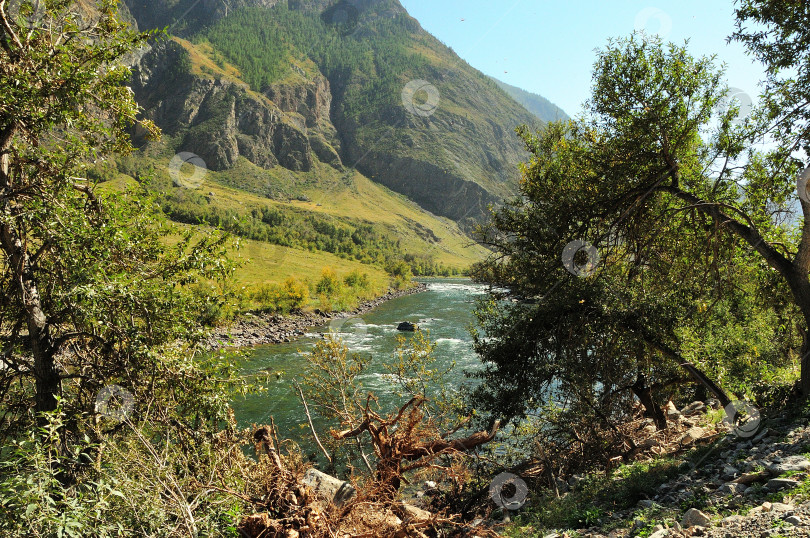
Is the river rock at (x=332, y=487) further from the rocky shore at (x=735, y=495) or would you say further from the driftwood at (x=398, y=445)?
the rocky shore at (x=735, y=495)

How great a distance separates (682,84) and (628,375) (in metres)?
6.95

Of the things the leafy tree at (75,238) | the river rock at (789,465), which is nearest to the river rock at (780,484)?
the river rock at (789,465)

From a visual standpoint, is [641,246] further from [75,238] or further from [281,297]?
[281,297]

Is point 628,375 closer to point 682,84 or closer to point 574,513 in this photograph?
point 574,513

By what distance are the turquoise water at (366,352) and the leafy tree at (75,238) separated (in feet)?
5.55

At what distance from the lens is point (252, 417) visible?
20609 mm

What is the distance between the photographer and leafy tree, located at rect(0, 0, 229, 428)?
5391 mm

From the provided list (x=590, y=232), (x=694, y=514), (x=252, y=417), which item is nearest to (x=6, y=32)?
(x=694, y=514)

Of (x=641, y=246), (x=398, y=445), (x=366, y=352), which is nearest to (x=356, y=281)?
(x=366, y=352)

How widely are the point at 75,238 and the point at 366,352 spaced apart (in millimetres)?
28875

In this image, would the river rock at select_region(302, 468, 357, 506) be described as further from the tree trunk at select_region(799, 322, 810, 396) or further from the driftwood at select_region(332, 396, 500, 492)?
the tree trunk at select_region(799, 322, 810, 396)

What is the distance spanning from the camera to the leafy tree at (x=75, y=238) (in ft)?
17.7

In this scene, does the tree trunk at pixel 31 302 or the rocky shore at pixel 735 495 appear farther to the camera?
the tree trunk at pixel 31 302

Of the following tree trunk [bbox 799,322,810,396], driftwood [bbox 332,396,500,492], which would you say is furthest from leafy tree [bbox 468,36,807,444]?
driftwood [bbox 332,396,500,492]
